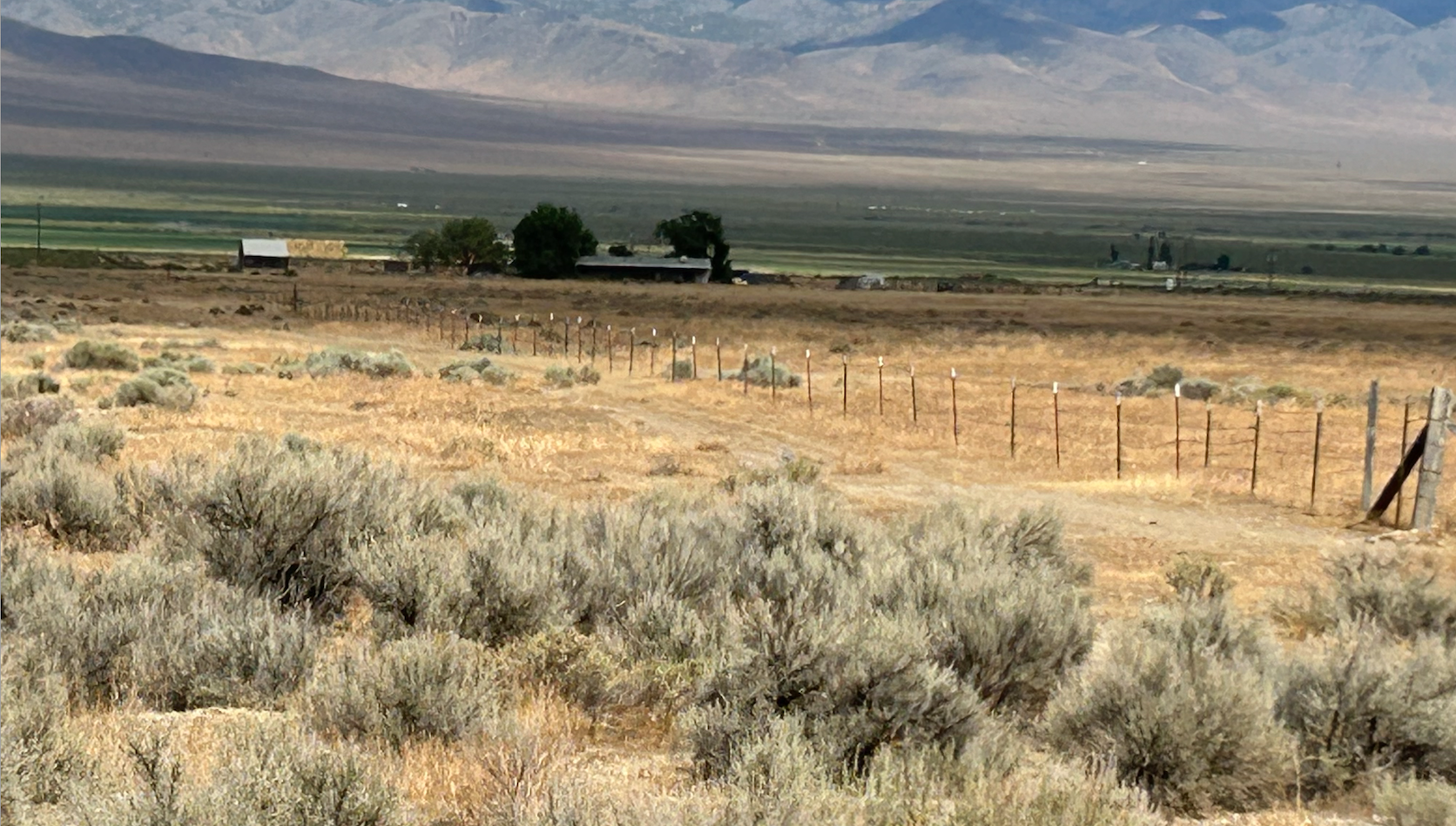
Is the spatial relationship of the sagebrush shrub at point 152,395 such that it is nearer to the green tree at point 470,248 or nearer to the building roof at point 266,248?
the green tree at point 470,248

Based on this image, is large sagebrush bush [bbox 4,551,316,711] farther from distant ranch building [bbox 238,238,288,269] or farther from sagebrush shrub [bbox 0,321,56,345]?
distant ranch building [bbox 238,238,288,269]

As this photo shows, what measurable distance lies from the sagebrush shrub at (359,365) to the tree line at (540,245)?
57.6 metres

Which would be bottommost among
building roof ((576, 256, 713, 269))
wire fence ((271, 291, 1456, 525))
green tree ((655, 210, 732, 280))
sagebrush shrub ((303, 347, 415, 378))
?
wire fence ((271, 291, 1456, 525))

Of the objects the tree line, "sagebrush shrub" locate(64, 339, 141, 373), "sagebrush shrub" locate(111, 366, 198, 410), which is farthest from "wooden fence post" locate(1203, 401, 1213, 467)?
the tree line

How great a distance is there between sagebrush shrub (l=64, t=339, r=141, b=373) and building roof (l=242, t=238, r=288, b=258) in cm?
7464

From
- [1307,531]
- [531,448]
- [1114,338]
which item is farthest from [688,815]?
[1114,338]

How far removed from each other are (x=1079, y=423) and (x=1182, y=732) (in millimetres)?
24662

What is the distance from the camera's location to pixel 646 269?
100m

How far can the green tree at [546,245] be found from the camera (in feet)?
321

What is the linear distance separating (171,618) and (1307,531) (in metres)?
13.2

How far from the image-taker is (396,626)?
9.58m

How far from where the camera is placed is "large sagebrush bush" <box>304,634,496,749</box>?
25.0 ft

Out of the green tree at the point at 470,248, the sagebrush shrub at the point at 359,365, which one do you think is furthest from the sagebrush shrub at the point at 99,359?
the green tree at the point at 470,248

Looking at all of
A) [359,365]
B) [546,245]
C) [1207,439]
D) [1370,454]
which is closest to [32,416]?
[1207,439]
